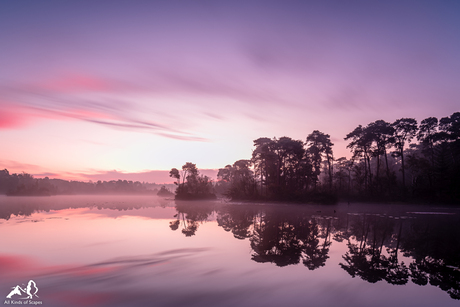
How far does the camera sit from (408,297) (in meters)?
6.46

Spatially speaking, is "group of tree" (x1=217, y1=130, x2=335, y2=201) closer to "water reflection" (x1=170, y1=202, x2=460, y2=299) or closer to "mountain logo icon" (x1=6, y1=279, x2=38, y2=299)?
"water reflection" (x1=170, y1=202, x2=460, y2=299)

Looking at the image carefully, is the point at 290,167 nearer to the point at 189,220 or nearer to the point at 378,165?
the point at 378,165

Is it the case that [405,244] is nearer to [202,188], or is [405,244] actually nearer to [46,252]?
[46,252]

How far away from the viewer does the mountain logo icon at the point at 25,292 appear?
6.13 meters

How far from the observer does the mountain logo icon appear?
6127 mm

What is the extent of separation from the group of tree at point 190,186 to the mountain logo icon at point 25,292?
66.2m

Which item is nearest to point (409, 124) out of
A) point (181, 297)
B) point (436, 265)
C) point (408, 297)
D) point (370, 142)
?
point (370, 142)

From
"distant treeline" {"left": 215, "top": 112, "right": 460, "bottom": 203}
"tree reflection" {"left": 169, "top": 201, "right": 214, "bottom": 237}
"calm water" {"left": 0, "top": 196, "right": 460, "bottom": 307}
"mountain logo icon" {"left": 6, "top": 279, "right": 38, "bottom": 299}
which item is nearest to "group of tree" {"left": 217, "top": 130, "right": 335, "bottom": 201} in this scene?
"distant treeline" {"left": 215, "top": 112, "right": 460, "bottom": 203}

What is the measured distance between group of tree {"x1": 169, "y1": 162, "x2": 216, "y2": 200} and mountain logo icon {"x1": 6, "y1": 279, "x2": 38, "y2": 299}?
217 feet

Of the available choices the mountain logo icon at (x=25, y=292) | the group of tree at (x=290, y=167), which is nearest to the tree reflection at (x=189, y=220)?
the mountain logo icon at (x=25, y=292)

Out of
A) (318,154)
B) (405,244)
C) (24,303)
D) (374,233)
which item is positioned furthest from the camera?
(318,154)

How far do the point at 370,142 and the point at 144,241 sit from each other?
5347 cm

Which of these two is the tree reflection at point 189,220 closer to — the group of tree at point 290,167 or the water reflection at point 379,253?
the water reflection at point 379,253

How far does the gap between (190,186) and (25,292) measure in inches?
2770
